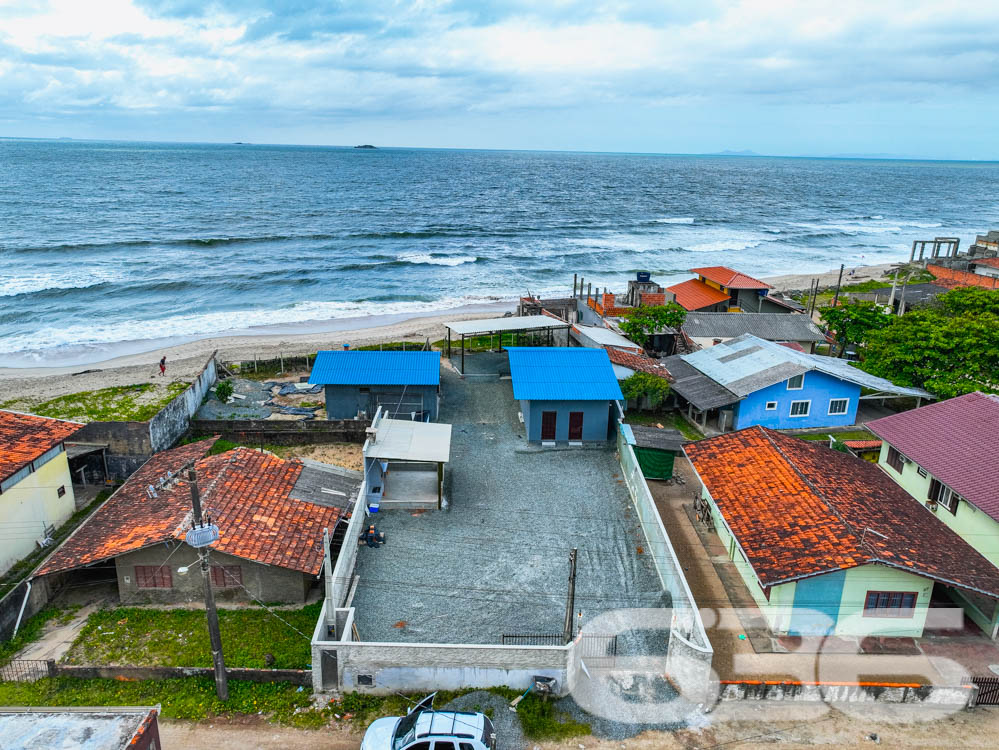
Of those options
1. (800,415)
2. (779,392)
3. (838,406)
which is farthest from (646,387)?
(838,406)

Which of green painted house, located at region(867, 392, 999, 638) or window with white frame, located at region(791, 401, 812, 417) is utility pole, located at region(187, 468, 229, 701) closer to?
green painted house, located at region(867, 392, 999, 638)

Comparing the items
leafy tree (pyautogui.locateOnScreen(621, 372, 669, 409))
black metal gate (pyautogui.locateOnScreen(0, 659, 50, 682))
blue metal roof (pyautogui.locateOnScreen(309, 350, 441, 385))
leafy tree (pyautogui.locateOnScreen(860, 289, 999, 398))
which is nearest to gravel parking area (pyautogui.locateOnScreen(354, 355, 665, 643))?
blue metal roof (pyautogui.locateOnScreen(309, 350, 441, 385))

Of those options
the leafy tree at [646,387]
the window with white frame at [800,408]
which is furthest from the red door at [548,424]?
the window with white frame at [800,408]

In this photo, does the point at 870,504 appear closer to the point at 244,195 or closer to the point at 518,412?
the point at 518,412

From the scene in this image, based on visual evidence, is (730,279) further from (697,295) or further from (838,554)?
(838,554)

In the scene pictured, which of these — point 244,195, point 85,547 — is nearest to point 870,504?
point 85,547
